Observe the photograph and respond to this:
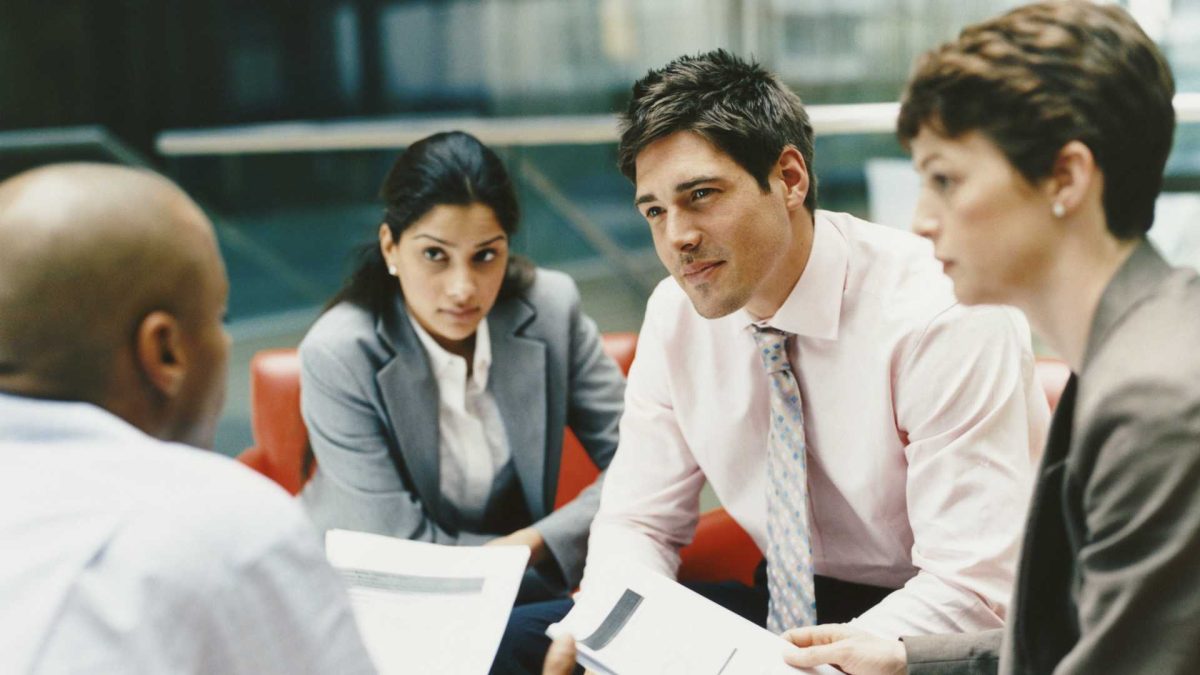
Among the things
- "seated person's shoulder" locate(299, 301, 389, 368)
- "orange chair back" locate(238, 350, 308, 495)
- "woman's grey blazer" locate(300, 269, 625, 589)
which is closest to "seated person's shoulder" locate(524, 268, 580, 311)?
"woman's grey blazer" locate(300, 269, 625, 589)

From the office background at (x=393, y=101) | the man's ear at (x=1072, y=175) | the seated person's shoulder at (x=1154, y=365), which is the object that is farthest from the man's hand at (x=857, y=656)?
the office background at (x=393, y=101)

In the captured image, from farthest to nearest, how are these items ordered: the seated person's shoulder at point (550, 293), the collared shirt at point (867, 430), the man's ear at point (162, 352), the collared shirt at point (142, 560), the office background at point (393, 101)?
the office background at point (393, 101)
the seated person's shoulder at point (550, 293)
the collared shirt at point (867, 430)
the man's ear at point (162, 352)
the collared shirt at point (142, 560)

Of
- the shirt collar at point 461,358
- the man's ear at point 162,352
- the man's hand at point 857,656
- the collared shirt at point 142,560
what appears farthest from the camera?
the shirt collar at point 461,358

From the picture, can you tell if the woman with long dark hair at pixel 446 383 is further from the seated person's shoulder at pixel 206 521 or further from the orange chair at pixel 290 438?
the seated person's shoulder at pixel 206 521

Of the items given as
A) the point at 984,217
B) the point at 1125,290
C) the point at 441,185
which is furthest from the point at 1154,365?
the point at 441,185

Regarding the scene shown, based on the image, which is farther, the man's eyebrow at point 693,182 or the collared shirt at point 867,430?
the man's eyebrow at point 693,182

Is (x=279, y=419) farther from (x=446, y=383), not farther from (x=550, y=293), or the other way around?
(x=550, y=293)

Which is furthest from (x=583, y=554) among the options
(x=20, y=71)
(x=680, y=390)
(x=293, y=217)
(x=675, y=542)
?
(x=20, y=71)

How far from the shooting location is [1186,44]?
3875 millimetres

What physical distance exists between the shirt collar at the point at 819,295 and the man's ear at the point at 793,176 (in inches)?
3.2

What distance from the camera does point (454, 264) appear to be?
2.18 meters

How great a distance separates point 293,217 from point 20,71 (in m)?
1.72

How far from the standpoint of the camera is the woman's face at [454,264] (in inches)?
85.4

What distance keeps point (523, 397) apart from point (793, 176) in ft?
2.63
